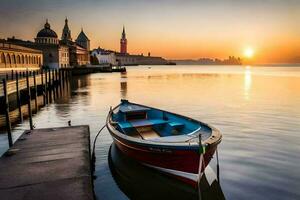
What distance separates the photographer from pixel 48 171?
33.0 ft

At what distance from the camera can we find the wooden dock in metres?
8.45

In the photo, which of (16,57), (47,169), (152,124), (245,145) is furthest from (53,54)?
(47,169)

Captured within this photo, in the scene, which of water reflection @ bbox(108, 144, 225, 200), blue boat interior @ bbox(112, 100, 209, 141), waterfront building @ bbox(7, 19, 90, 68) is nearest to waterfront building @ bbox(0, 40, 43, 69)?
waterfront building @ bbox(7, 19, 90, 68)

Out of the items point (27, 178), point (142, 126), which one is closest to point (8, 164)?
point (27, 178)

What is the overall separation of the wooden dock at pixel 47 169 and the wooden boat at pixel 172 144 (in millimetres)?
2003

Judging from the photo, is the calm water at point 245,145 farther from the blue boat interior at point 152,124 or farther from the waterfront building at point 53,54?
Answer: the waterfront building at point 53,54

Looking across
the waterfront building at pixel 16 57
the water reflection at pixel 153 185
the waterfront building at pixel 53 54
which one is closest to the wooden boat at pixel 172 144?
the water reflection at pixel 153 185

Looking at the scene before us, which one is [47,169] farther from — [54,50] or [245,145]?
[54,50]

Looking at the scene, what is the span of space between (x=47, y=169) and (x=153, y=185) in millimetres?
4265

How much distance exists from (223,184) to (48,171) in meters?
7.02

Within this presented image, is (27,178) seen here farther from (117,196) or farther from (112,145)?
(112,145)

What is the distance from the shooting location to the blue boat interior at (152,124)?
14.2 m

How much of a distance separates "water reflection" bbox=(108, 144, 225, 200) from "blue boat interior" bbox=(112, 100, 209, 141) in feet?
5.35

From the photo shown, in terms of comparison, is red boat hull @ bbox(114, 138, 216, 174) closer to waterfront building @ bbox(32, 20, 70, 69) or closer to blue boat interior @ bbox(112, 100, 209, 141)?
blue boat interior @ bbox(112, 100, 209, 141)
